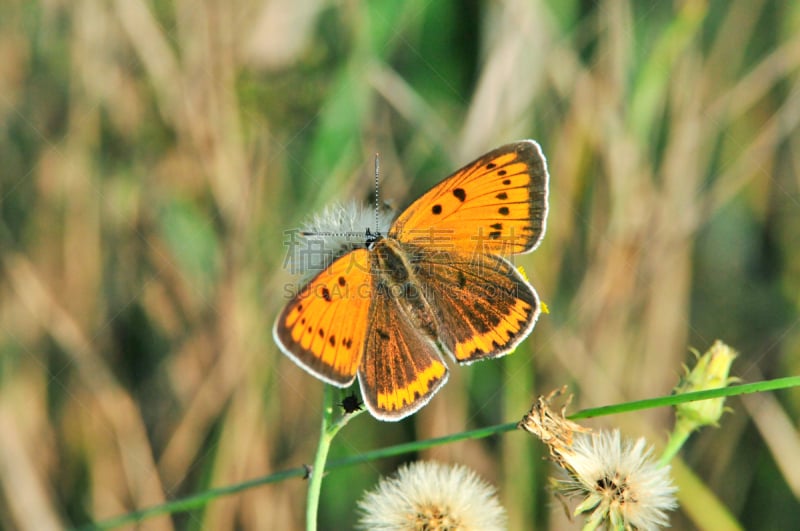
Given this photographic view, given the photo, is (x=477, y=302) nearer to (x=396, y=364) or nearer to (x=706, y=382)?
(x=396, y=364)

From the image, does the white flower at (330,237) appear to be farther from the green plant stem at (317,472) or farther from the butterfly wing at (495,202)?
the green plant stem at (317,472)

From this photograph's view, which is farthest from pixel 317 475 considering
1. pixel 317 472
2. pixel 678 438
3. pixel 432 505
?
pixel 678 438

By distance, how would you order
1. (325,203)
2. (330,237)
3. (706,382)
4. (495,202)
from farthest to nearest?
(325,203), (495,202), (330,237), (706,382)

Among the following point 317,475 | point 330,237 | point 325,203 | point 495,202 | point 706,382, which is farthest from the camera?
point 325,203

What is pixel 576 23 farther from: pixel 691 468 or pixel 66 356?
pixel 66 356

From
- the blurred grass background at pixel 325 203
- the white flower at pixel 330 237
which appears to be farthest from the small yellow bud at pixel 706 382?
the blurred grass background at pixel 325 203

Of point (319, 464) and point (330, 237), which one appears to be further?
point (330, 237)
